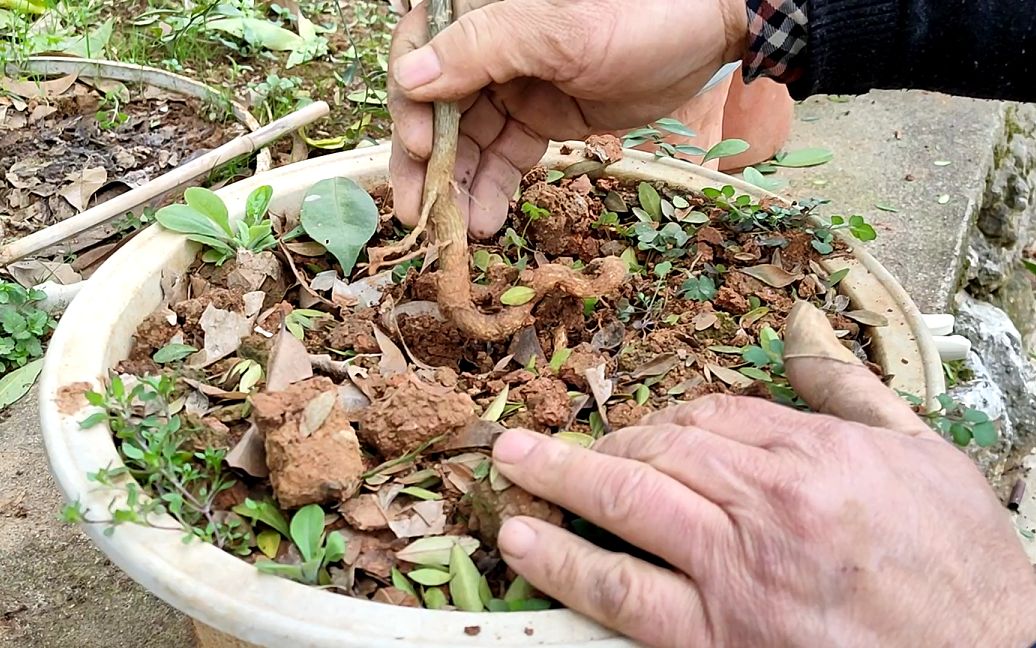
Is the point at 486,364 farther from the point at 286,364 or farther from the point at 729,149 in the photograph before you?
the point at 729,149

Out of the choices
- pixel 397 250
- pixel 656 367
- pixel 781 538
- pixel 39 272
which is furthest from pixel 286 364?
pixel 39 272

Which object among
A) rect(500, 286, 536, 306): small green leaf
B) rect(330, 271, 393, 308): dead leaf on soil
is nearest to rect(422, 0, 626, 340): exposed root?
rect(500, 286, 536, 306): small green leaf

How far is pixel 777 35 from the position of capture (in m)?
1.24

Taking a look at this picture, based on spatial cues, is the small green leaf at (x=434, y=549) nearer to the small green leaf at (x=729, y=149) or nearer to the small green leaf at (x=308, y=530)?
the small green leaf at (x=308, y=530)

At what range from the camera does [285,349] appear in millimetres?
1006

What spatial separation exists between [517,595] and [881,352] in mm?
504

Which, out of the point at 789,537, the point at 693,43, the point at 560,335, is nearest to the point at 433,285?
the point at 560,335

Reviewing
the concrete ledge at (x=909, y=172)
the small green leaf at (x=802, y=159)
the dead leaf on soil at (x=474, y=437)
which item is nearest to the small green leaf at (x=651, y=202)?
the small green leaf at (x=802, y=159)

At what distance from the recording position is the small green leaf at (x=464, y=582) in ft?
2.62

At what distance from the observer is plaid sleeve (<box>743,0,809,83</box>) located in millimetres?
1229

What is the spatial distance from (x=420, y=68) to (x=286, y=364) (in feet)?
1.15

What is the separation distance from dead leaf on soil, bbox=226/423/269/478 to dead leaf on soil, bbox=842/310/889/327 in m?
0.66

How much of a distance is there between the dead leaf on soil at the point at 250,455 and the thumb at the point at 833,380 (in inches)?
20.1

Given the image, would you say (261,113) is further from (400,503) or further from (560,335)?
(400,503)
